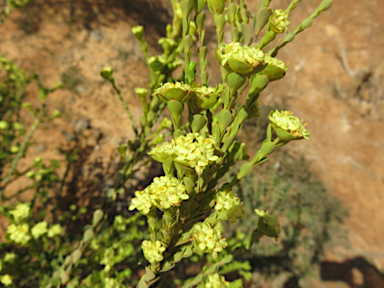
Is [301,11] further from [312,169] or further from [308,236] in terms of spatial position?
[308,236]

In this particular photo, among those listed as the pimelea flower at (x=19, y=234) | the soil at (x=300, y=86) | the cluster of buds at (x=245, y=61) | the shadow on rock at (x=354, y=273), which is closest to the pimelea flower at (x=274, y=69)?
the cluster of buds at (x=245, y=61)

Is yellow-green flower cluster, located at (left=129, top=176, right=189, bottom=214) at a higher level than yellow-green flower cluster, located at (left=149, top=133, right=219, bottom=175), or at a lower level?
lower

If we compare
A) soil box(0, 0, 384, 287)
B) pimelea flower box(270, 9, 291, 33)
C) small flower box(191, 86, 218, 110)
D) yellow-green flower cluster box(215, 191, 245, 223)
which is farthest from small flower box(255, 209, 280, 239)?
soil box(0, 0, 384, 287)

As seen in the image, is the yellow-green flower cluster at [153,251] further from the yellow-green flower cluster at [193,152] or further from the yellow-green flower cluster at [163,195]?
the yellow-green flower cluster at [193,152]

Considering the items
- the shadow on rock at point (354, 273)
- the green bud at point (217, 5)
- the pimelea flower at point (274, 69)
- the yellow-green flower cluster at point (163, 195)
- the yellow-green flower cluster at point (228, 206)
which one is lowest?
the shadow on rock at point (354, 273)

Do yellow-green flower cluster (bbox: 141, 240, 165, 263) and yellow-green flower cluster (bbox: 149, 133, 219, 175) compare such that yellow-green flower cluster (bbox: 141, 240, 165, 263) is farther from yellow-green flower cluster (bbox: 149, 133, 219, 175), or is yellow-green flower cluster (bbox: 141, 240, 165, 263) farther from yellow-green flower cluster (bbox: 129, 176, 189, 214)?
yellow-green flower cluster (bbox: 149, 133, 219, 175)

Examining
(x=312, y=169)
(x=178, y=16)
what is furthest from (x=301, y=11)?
(x=178, y=16)

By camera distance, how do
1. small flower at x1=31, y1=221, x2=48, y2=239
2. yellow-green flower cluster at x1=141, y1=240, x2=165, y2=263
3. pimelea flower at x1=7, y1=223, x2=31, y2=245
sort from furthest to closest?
small flower at x1=31, y1=221, x2=48, y2=239
pimelea flower at x1=7, y1=223, x2=31, y2=245
yellow-green flower cluster at x1=141, y1=240, x2=165, y2=263
